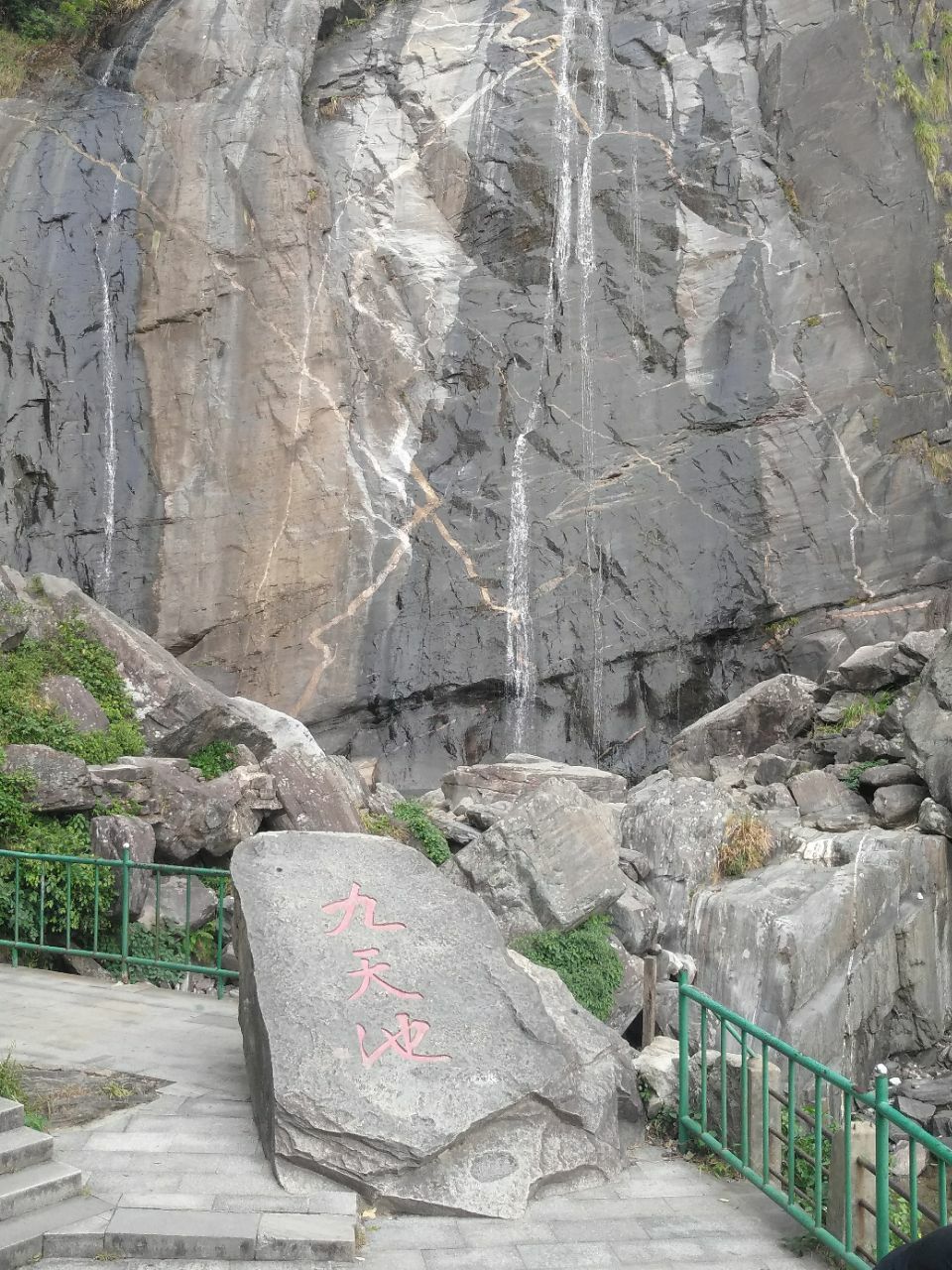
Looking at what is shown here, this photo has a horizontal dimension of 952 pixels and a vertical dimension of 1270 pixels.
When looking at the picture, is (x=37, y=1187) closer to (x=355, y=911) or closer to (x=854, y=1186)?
(x=355, y=911)

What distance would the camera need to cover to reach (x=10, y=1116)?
461 centimetres

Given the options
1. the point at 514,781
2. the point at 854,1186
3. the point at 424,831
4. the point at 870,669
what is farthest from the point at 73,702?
the point at 870,669

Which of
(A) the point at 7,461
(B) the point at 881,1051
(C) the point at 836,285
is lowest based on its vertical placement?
(B) the point at 881,1051

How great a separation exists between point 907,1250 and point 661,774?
11.6 m

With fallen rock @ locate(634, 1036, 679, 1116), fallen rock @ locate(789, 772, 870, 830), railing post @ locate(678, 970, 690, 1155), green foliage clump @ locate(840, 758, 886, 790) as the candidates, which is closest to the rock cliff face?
green foliage clump @ locate(840, 758, 886, 790)

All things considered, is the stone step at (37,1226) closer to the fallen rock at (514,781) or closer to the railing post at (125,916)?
the railing post at (125,916)

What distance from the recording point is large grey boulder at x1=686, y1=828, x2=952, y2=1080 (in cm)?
1019

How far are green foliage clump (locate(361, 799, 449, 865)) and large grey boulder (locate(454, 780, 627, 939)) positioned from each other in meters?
1.95

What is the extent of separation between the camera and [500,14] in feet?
70.7

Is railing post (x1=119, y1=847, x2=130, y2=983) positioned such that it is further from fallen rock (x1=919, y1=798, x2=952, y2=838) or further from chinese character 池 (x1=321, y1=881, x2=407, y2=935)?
fallen rock (x1=919, y1=798, x2=952, y2=838)

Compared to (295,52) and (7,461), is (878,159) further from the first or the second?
(7,461)

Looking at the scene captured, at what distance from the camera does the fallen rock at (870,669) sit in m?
14.7

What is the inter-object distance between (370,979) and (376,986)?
0.05 m

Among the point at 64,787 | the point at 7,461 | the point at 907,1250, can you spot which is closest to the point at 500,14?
the point at 7,461
